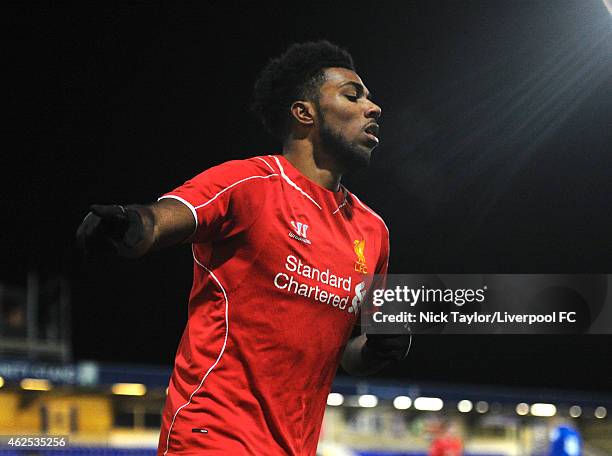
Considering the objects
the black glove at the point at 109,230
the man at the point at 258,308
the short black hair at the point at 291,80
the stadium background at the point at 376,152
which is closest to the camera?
the black glove at the point at 109,230

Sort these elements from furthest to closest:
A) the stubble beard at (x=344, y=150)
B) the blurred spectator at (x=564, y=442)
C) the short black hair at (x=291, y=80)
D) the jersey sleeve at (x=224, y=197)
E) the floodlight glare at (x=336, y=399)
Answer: the floodlight glare at (x=336, y=399) < the blurred spectator at (x=564, y=442) < the short black hair at (x=291, y=80) < the stubble beard at (x=344, y=150) < the jersey sleeve at (x=224, y=197)

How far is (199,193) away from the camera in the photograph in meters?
2.99

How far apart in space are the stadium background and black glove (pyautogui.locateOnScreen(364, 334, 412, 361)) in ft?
19.9

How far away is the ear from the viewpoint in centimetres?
374

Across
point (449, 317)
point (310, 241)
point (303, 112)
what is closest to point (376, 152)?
point (449, 317)

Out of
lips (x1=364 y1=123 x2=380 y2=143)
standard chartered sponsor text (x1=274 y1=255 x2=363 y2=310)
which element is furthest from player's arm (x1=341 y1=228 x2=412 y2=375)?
lips (x1=364 y1=123 x2=380 y2=143)

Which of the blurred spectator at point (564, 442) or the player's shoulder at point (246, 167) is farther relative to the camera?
the blurred spectator at point (564, 442)

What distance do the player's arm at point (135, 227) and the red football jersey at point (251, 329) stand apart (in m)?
0.16

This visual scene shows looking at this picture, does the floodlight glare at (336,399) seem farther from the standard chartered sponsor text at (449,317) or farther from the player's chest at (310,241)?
the player's chest at (310,241)

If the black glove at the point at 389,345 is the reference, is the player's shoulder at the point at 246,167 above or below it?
above

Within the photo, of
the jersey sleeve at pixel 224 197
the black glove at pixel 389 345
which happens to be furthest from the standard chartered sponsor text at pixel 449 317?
the jersey sleeve at pixel 224 197

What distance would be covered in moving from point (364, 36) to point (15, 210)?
17654 millimetres

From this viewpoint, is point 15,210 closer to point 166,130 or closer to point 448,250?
point 166,130

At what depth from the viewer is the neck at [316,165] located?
363cm
